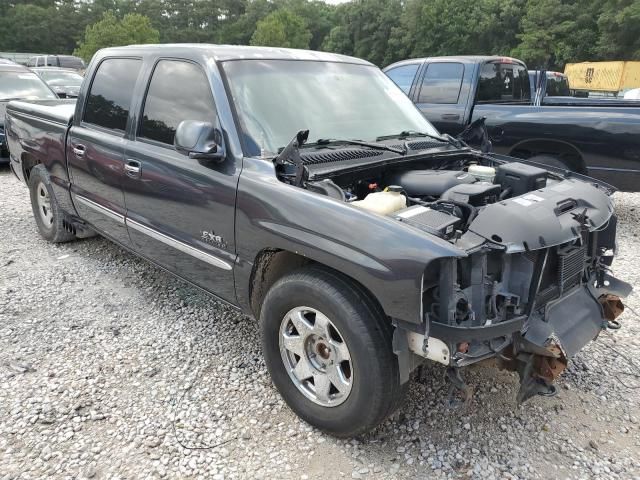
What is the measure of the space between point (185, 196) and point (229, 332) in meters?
1.05

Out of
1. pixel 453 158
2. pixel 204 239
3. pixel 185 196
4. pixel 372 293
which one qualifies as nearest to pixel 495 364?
pixel 372 293

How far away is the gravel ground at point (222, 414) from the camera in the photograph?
2404mm

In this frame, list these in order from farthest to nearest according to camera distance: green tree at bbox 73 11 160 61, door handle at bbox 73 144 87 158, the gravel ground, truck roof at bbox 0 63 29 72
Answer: green tree at bbox 73 11 160 61, truck roof at bbox 0 63 29 72, door handle at bbox 73 144 87 158, the gravel ground

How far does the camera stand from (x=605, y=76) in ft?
96.2

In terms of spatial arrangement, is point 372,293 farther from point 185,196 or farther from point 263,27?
point 263,27

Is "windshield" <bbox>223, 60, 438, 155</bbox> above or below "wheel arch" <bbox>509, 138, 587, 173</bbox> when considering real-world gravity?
above

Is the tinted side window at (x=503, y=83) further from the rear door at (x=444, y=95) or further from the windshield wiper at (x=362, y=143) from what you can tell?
the windshield wiper at (x=362, y=143)

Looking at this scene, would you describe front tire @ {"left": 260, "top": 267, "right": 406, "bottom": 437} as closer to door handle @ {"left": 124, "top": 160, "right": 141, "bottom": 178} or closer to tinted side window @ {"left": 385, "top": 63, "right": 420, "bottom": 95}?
door handle @ {"left": 124, "top": 160, "right": 141, "bottom": 178}

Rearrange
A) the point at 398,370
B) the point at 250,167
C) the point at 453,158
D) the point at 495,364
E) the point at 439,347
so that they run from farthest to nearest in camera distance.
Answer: the point at 453,158 → the point at 250,167 → the point at 495,364 → the point at 398,370 → the point at 439,347

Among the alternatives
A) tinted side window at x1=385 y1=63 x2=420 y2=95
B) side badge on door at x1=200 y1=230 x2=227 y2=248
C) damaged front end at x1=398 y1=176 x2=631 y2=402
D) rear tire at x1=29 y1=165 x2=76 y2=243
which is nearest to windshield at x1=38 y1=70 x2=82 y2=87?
rear tire at x1=29 y1=165 x2=76 y2=243

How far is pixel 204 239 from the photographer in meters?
3.07

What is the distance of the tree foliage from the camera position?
39.2 m

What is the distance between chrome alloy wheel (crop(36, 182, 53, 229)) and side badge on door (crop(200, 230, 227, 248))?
288cm

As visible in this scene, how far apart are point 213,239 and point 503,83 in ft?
18.0
